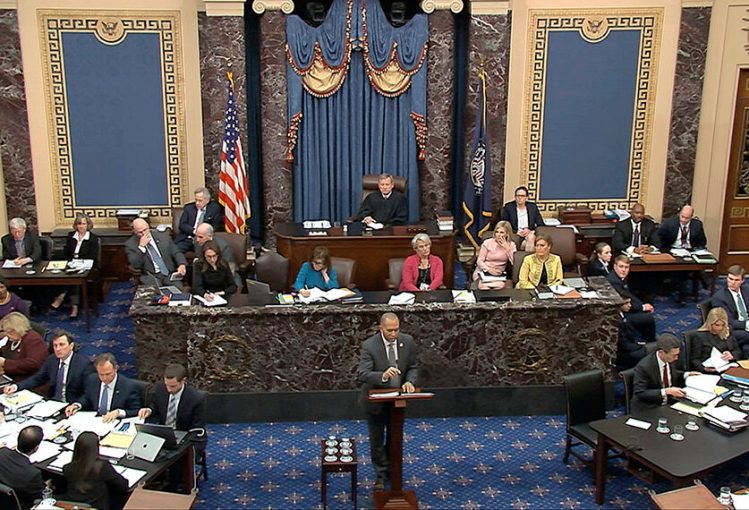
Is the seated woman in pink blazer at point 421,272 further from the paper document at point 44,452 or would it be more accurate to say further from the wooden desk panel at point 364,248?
the paper document at point 44,452

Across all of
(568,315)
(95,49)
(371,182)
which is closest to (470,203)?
(371,182)

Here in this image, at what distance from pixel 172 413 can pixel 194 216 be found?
4.88 meters

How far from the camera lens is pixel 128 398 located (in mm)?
7000

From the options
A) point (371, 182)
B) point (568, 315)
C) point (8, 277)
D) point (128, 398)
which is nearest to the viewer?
point (128, 398)

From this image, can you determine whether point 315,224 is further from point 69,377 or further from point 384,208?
point 69,377

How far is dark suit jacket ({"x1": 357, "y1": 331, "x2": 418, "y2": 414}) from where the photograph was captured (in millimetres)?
6809

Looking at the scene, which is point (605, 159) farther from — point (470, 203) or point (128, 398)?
point (128, 398)

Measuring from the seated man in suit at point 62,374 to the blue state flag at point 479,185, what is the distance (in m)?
5.84

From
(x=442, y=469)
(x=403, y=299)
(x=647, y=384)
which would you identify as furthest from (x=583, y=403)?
(x=403, y=299)

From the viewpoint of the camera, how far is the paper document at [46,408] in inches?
273

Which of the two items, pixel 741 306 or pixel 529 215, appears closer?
pixel 741 306

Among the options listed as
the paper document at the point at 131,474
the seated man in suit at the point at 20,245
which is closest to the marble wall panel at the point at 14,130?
the seated man in suit at the point at 20,245

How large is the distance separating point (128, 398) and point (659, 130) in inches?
331

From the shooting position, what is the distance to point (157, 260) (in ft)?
34.1
